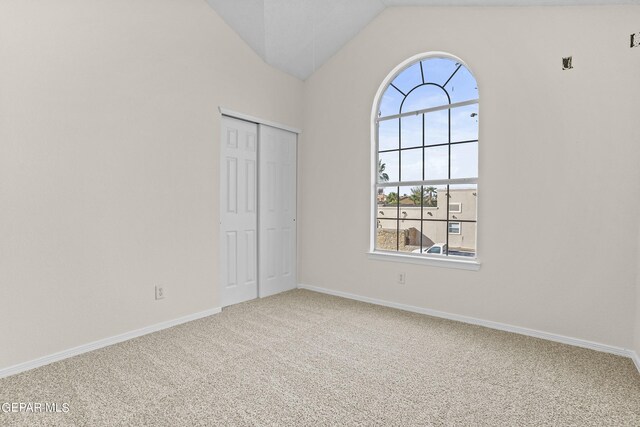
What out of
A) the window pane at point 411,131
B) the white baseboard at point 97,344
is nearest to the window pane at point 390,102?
the window pane at point 411,131

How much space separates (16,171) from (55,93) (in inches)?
23.7

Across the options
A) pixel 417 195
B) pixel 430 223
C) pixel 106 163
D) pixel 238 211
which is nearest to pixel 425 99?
pixel 417 195

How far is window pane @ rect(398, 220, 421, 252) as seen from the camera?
3.75 m

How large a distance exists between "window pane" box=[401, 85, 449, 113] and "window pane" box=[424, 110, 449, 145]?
0.10 m

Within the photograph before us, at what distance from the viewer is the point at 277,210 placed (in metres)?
4.29

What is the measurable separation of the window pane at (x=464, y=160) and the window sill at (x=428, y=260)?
82 centimetres

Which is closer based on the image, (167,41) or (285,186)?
(167,41)

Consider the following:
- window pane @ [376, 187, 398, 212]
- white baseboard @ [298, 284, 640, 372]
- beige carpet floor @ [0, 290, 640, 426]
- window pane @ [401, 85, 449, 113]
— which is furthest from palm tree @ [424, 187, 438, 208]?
beige carpet floor @ [0, 290, 640, 426]

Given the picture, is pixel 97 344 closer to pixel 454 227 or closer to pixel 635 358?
pixel 454 227

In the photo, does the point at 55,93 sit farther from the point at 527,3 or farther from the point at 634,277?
the point at 634,277

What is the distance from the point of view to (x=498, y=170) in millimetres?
3137

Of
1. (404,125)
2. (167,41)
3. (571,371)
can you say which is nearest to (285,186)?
(404,125)

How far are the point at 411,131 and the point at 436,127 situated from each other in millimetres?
274

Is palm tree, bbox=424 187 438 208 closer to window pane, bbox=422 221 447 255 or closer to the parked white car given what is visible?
window pane, bbox=422 221 447 255
